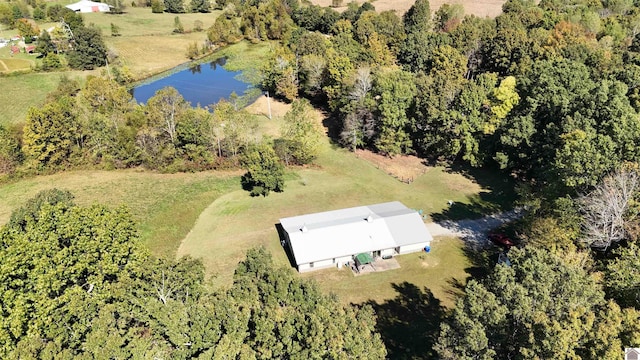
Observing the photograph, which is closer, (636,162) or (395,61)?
(636,162)

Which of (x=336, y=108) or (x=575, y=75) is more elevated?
(x=575, y=75)

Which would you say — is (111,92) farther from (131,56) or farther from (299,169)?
(131,56)

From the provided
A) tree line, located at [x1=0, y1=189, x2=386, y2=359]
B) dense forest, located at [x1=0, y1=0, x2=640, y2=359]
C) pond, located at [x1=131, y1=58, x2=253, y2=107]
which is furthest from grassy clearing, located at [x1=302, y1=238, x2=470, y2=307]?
pond, located at [x1=131, y1=58, x2=253, y2=107]

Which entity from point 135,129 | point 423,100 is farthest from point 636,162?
point 135,129

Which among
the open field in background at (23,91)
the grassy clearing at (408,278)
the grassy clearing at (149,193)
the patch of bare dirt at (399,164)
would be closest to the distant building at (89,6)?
the open field in background at (23,91)

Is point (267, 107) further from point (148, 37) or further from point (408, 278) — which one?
point (148, 37)
